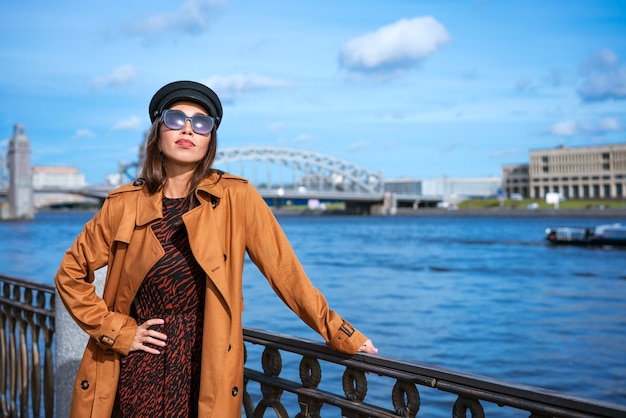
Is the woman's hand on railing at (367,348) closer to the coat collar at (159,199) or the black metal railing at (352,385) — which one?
the black metal railing at (352,385)

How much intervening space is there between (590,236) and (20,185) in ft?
229

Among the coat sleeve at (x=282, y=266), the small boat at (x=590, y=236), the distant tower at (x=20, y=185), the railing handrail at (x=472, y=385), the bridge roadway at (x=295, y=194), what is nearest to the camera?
the railing handrail at (x=472, y=385)

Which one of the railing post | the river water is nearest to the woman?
the railing post

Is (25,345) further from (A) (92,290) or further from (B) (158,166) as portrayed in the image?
(B) (158,166)

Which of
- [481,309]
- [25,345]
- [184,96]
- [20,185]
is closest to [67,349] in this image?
[25,345]

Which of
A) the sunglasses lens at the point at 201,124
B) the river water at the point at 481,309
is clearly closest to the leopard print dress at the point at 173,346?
the sunglasses lens at the point at 201,124

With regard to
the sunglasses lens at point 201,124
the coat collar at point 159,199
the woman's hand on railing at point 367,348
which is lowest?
the woman's hand on railing at point 367,348

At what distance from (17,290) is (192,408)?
2228 millimetres

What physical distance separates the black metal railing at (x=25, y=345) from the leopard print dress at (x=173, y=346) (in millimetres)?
1527

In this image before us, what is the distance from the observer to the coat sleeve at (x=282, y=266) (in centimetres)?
212

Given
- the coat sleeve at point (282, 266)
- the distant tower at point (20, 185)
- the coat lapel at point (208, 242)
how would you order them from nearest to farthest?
1. the coat lapel at point (208, 242)
2. the coat sleeve at point (282, 266)
3. the distant tower at point (20, 185)

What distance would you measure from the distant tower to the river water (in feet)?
194

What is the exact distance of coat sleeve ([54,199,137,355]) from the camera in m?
2.07

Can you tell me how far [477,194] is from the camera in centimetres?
14012
